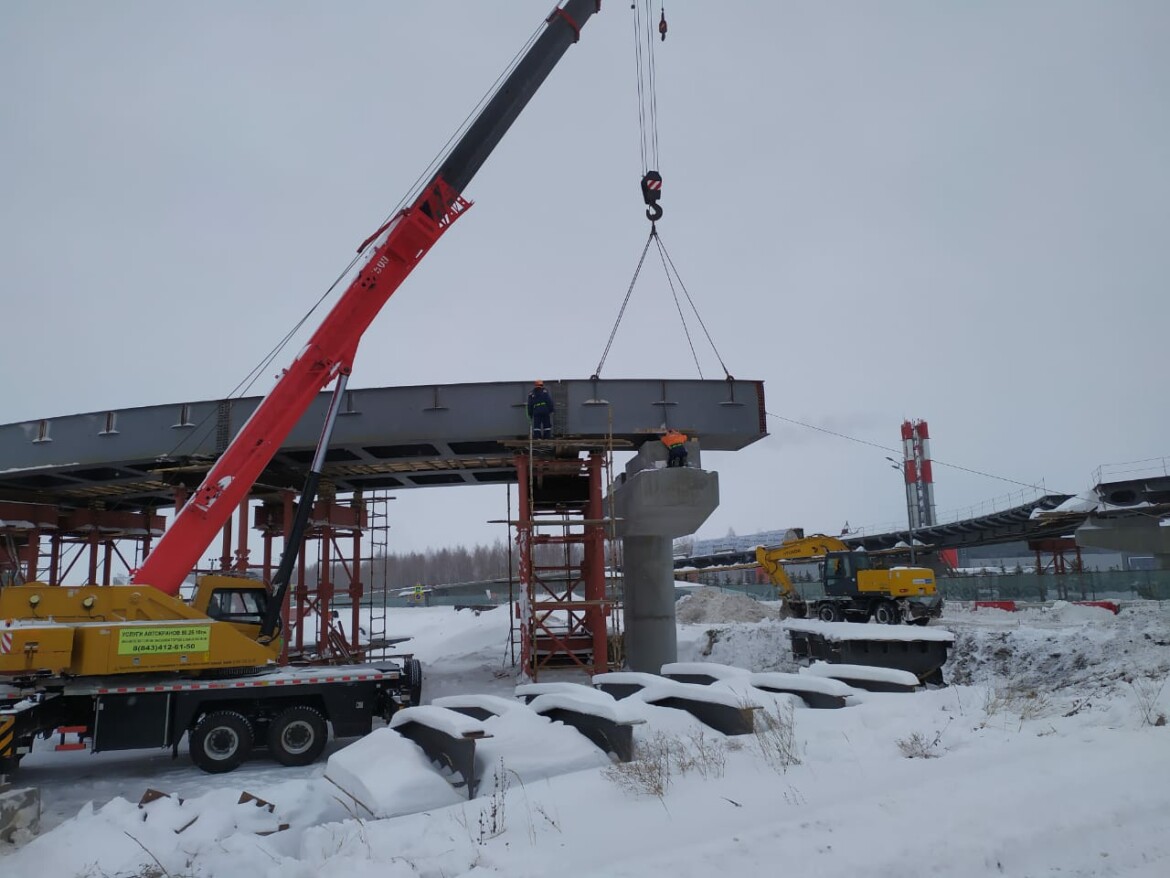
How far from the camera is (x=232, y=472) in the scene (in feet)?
38.0

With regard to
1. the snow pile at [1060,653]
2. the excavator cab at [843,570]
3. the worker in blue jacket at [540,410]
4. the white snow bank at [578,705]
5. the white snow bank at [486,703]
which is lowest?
the snow pile at [1060,653]

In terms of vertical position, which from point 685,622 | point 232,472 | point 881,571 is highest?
point 232,472

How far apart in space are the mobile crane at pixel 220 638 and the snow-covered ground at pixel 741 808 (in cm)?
280

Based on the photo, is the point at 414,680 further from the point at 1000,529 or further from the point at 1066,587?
the point at 1000,529

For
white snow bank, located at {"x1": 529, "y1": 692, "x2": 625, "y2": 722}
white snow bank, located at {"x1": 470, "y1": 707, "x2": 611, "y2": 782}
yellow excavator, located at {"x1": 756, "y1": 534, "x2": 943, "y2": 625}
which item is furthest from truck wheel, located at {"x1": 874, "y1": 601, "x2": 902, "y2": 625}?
white snow bank, located at {"x1": 470, "y1": 707, "x2": 611, "y2": 782}

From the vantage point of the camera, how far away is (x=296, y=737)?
1159 cm

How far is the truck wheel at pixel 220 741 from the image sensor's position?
11.1m

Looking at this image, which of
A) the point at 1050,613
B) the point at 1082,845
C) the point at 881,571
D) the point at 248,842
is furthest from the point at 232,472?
the point at 1050,613

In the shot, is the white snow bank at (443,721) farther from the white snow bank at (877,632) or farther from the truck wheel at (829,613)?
the truck wheel at (829,613)

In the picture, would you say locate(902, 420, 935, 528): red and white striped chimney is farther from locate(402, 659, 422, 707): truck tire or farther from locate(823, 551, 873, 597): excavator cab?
locate(402, 659, 422, 707): truck tire

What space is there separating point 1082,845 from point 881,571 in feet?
77.7

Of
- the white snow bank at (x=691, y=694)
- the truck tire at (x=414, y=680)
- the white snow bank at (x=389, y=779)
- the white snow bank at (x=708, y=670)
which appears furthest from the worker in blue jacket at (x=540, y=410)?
the white snow bank at (x=389, y=779)

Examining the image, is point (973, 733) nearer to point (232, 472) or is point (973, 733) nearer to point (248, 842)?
point (248, 842)

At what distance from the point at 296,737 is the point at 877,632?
1450 cm
